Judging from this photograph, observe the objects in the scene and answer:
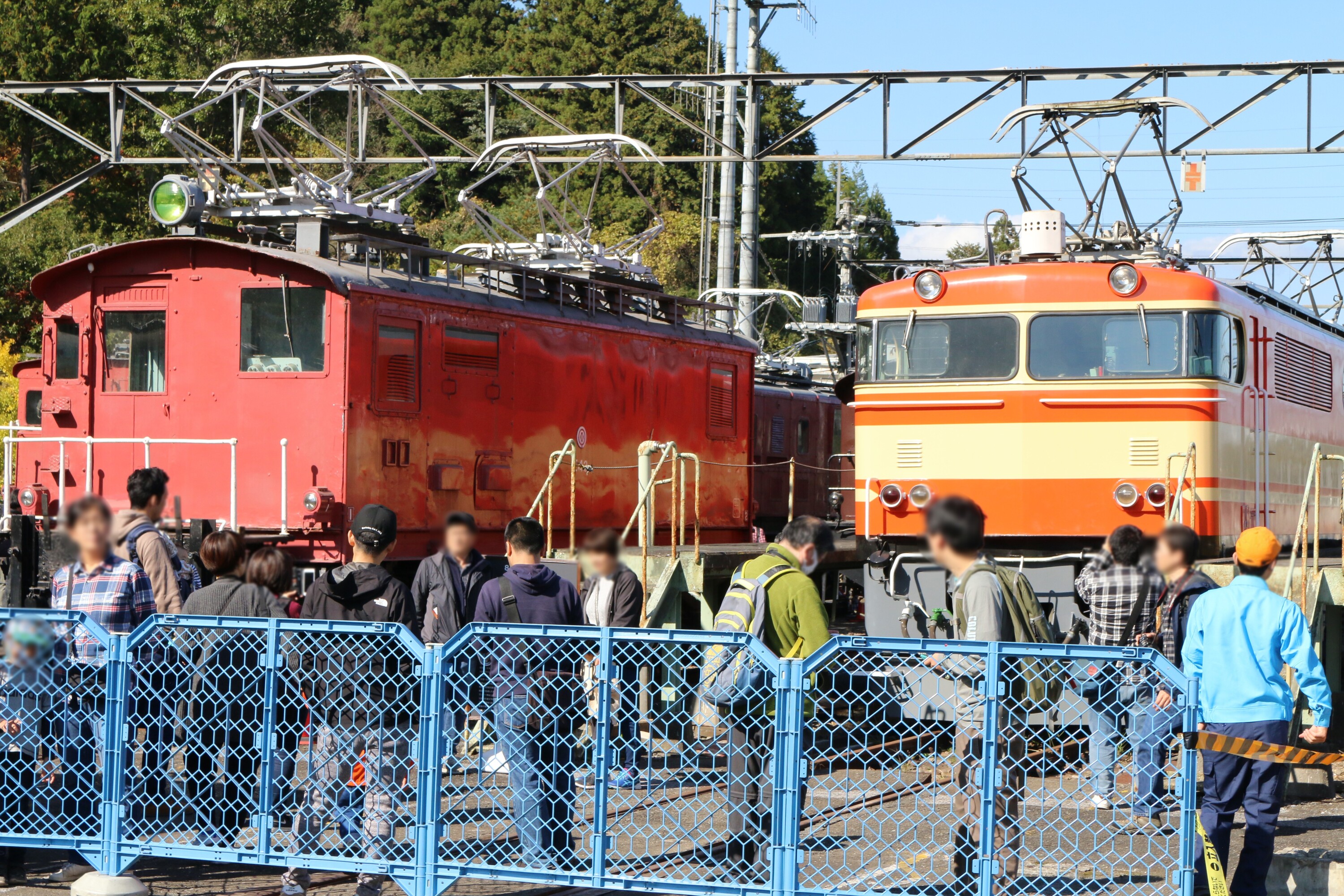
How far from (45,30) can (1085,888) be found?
101 ft

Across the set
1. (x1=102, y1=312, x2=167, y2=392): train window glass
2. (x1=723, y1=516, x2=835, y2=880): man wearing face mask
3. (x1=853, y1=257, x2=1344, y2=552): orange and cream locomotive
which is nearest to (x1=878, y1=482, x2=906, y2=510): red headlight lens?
(x1=853, y1=257, x2=1344, y2=552): orange and cream locomotive

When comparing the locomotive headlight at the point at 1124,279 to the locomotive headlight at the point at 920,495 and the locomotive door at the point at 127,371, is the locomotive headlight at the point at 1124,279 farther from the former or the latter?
the locomotive door at the point at 127,371

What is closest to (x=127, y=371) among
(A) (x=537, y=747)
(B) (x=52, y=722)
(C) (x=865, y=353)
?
(C) (x=865, y=353)

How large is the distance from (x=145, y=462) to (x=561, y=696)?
24.2 ft

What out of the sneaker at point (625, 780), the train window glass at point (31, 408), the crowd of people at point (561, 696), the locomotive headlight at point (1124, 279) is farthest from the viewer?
the train window glass at point (31, 408)

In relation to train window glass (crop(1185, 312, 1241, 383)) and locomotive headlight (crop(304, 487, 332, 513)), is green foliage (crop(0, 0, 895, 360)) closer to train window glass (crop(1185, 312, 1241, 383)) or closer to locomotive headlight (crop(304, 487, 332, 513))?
locomotive headlight (crop(304, 487, 332, 513))

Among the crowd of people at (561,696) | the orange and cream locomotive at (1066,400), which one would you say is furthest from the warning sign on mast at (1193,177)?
the crowd of people at (561,696)

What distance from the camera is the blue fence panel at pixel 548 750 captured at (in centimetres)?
605

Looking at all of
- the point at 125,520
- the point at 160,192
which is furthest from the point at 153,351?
the point at 125,520

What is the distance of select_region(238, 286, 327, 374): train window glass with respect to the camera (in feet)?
41.6

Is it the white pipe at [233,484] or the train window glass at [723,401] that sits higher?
the train window glass at [723,401]

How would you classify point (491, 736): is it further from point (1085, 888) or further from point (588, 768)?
point (1085, 888)

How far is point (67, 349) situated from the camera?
1359 centimetres

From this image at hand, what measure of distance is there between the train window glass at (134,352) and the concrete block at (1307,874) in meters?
9.82
